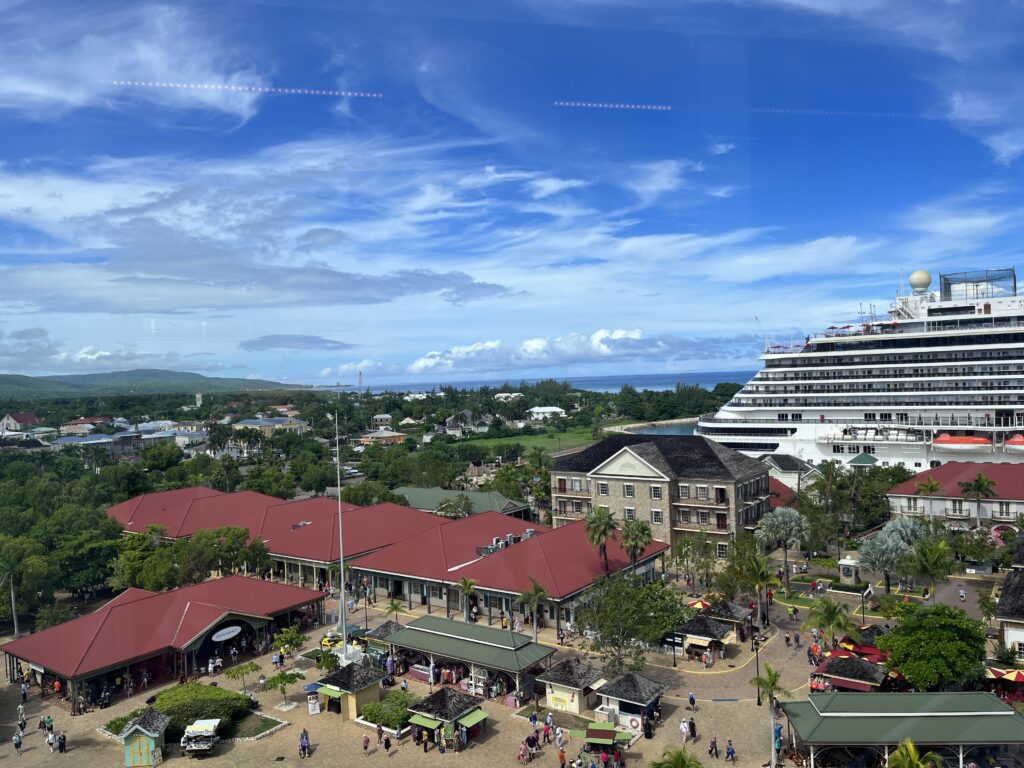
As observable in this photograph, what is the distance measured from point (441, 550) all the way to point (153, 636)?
1669 centimetres

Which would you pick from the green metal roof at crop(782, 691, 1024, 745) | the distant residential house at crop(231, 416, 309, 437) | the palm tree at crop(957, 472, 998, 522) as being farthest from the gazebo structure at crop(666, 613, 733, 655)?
the distant residential house at crop(231, 416, 309, 437)

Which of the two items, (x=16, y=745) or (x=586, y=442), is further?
(x=586, y=442)

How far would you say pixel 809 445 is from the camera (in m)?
85.8

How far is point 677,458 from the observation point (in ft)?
184

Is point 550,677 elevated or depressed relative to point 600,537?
depressed

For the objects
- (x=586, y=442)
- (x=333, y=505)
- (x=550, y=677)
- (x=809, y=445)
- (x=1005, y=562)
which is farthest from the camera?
(x=586, y=442)

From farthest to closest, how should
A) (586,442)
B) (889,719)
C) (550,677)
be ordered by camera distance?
(586,442) < (550,677) < (889,719)

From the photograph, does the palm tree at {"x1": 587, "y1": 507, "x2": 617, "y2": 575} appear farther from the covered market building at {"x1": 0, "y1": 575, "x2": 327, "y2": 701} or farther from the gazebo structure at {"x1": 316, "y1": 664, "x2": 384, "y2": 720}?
the covered market building at {"x1": 0, "y1": 575, "x2": 327, "y2": 701}

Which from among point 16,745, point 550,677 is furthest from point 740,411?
point 16,745

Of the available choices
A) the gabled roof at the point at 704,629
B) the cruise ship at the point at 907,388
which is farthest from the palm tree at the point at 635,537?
the cruise ship at the point at 907,388

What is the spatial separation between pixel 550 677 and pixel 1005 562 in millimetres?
31267

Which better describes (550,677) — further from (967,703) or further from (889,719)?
(967,703)

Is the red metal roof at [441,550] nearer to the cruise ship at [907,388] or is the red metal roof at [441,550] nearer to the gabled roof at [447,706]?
the gabled roof at [447,706]

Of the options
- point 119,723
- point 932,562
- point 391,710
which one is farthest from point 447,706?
point 932,562
